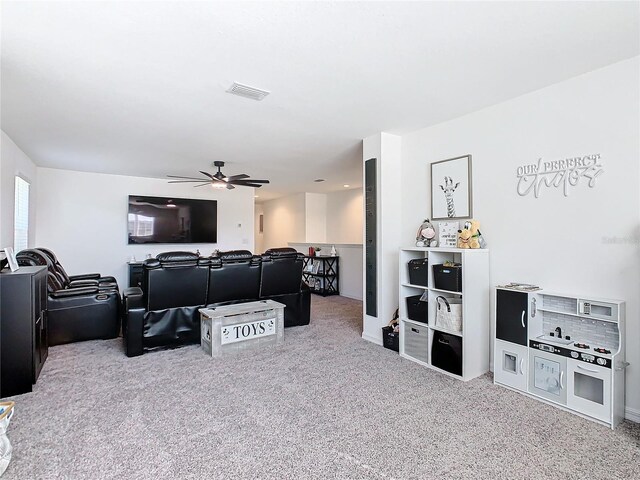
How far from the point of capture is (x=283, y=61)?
2.33 meters

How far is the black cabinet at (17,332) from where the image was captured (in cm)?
258

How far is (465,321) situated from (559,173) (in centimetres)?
144

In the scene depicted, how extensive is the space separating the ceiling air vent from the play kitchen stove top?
302 cm

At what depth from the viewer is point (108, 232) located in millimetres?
6289

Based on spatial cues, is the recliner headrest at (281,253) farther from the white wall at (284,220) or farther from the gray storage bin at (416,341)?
the white wall at (284,220)

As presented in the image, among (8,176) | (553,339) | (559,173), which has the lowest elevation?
(553,339)

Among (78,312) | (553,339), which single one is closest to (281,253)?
(78,312)

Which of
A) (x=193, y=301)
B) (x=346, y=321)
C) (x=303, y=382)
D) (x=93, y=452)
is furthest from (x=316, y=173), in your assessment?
(x=93, y=452)

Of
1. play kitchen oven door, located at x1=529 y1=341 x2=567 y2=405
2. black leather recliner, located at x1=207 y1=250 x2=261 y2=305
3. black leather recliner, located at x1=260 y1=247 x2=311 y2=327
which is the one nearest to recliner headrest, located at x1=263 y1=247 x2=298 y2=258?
black leather recliner, located at x1=260 y1=247 x2=311 y2=327

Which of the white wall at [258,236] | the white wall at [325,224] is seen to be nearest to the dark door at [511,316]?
the white wall at [325,224]

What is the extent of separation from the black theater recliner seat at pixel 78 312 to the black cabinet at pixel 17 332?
50.5 inches

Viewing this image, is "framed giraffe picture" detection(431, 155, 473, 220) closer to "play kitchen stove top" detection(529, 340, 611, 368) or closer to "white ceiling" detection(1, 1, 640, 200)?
"white ceiling" detection(1, 1, 640, 200)

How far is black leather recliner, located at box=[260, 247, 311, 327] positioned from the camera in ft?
14.1

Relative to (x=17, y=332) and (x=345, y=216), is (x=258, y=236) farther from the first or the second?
(x=17, y=332)
